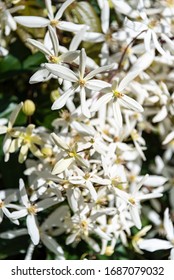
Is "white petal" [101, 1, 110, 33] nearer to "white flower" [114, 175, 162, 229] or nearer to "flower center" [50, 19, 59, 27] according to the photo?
"flower center" [50, 19, 59, 27]

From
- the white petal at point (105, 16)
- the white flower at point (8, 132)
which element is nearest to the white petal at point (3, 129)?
the white flower at point (8, 132)

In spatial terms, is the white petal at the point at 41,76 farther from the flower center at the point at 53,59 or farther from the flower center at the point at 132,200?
the flower center at the point at 132,200

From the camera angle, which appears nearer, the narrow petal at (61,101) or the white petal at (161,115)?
the narrow petal at (61,101)

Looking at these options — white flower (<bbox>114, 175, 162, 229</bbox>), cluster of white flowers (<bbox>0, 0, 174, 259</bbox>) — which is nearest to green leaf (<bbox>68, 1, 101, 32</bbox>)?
cluster of white flowers (<bbox>0, 0, 174, 259</bbox>)

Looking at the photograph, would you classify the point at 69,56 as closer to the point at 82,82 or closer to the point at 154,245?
the point at 82,82

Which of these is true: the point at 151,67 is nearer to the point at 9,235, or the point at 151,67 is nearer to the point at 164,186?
the point at 164,186

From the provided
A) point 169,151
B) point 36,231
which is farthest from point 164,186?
point 36,231
